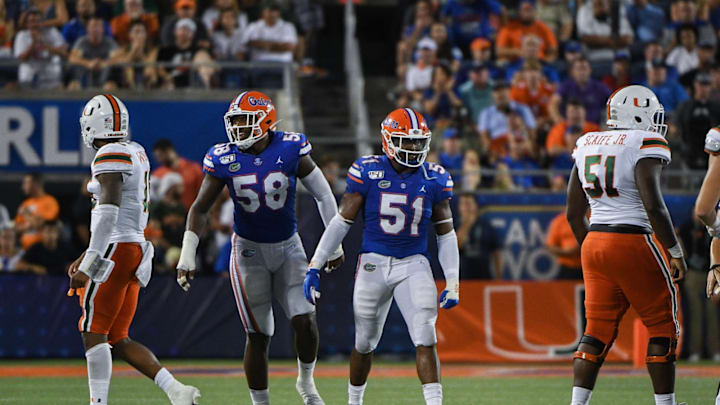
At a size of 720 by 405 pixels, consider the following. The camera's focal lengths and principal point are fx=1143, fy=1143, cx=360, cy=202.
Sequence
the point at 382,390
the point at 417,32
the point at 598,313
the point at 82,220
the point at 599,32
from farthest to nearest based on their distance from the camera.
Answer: the point at 599,32 → the point at 417,32 → the point at 82,220 → the point at 382,390 → the point at 598,313

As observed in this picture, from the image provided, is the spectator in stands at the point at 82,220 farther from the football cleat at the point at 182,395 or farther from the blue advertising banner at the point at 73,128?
the football cleat at the point at 182,395

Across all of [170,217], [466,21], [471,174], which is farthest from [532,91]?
[170,217]

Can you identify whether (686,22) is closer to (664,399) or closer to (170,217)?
(170,217)

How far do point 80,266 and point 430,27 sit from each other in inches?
405

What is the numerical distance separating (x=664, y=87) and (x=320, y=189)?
9299 mm

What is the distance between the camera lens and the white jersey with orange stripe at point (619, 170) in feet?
21.7

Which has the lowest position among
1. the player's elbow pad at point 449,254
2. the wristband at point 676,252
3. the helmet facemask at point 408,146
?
the player's elbow pad at point 449,254

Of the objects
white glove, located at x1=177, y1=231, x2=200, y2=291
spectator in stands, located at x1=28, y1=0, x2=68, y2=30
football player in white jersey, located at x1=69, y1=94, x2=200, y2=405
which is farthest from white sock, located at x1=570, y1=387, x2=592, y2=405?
spectator in stands, located at x1=28, y1=0, x2=68, y2=30

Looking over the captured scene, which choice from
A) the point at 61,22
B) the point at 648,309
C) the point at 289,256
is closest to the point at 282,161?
the point at 289,256

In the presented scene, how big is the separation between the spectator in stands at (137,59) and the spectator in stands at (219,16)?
935 mm

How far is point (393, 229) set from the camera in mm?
7078

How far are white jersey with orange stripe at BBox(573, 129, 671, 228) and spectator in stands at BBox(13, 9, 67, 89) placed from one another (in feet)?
30.6

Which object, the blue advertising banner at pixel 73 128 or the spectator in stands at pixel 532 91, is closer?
the blue advertising banner at pixel 73 128

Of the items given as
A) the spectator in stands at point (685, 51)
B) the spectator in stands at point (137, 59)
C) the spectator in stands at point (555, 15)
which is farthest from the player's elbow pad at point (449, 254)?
the spectator in stands at point (555, 15)
